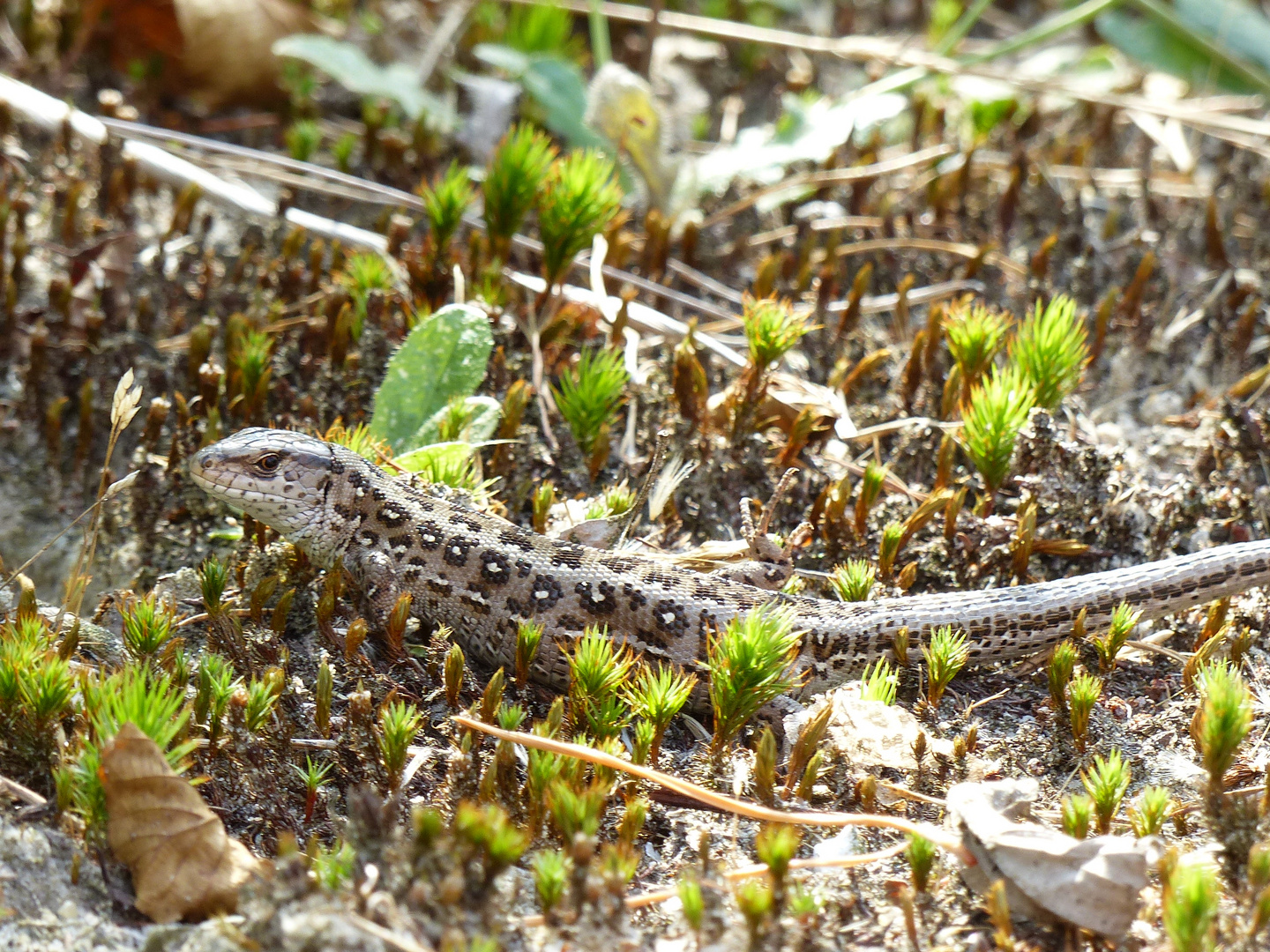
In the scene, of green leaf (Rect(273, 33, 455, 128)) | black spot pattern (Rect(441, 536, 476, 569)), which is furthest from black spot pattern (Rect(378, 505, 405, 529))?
green leaf (Rect(273, 33, 455, 128))

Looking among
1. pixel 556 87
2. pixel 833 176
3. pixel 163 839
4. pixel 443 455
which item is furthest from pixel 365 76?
pixel 163 839

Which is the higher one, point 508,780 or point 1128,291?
point 1128,291

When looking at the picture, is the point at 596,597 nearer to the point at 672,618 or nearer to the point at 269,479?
the point at 672,618

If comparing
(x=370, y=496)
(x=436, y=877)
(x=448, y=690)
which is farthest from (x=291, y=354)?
(x=436, y=877)

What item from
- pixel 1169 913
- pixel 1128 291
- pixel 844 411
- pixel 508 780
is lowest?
pixel 508 780

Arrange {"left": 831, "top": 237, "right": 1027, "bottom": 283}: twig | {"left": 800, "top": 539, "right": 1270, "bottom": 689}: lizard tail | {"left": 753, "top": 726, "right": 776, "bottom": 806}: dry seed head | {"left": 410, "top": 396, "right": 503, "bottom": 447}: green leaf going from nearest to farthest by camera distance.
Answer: {"left": 753, "top": 726, "right": 776, "bottom": 806}: dry seed head → {"left": 800, "top": 539, "right": 1270, "bottom": 689}: lizard tail → {"left": 410, "top": 396, "right": 503, "bottom": 447}: green leaf → {"left": 831, "top": 237, "right": 1027, "bottom": 283}: twig

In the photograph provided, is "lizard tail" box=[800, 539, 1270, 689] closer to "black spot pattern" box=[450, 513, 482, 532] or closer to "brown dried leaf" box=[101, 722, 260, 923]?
"black spot pattern" box=[450, 513, 482, 532]

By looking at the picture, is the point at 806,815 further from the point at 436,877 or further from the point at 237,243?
the point at 237,243
